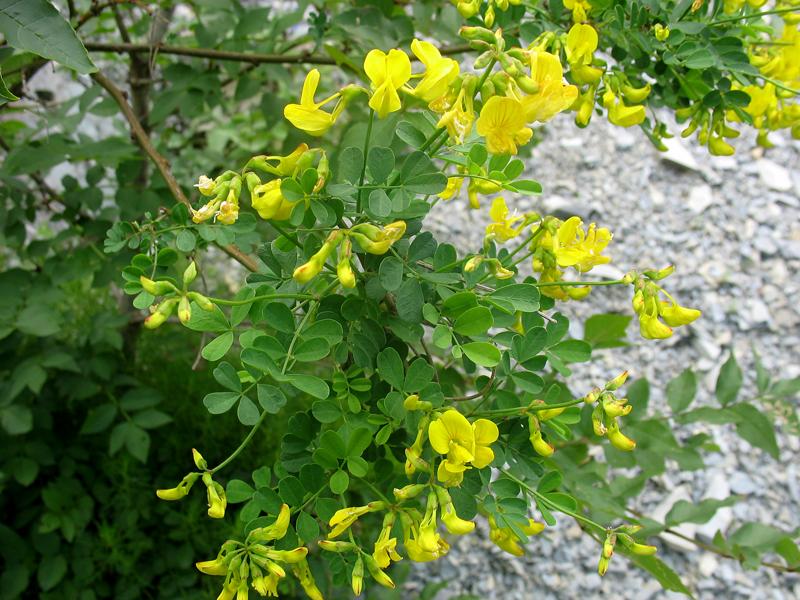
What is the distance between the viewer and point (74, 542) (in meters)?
1.35

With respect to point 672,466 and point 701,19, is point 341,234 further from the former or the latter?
point 672,466

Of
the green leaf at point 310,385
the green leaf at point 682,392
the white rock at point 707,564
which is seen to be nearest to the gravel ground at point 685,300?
the white rock at point 707,564

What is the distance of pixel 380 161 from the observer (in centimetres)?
65

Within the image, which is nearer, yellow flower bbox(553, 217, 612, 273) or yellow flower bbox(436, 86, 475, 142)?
yellow flower bbox(436, 86, 475, 142)

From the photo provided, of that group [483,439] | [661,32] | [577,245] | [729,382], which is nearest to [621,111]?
[661,32]

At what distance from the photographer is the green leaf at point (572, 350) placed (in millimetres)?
751

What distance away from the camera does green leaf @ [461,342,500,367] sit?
0.66 metres

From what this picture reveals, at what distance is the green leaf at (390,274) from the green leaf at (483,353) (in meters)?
A: 0.08

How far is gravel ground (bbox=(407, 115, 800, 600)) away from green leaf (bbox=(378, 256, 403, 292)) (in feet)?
2.78

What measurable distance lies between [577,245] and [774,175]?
6.19 feet

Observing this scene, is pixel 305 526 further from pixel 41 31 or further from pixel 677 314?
pixel 41 31

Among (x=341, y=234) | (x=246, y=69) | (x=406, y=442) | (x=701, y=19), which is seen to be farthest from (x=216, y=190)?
(x=246, y=69)

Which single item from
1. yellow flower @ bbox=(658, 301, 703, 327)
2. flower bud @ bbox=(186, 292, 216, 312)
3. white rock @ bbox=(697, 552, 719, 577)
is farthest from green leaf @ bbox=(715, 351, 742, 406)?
flower bud @ bbox=(186, 292, 216, 312)

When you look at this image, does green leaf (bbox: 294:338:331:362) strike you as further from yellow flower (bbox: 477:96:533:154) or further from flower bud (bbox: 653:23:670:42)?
flower bud (bbox: 653:23:670:42)
